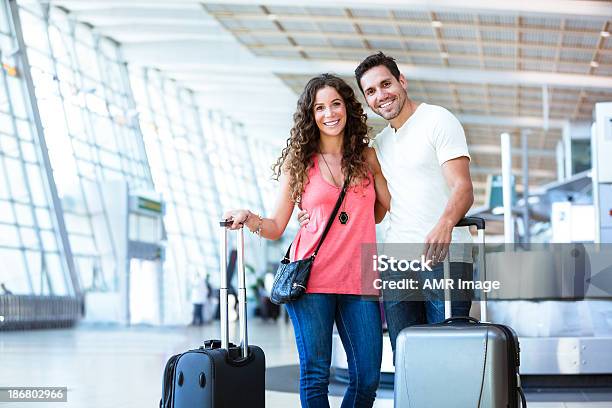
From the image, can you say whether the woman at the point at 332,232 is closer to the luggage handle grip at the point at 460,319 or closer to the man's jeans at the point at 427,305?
the man's jeans at the point at 427,305

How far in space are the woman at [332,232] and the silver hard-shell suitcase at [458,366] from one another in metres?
0.42

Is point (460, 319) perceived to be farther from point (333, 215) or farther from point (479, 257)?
point (333, 215)

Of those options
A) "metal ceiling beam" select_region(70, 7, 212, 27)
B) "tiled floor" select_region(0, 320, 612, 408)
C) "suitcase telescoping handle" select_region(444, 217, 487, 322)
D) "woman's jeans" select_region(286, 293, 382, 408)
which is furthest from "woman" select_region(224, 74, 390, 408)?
"metal ceiling beam" select_region(70, 7, 212, 27)

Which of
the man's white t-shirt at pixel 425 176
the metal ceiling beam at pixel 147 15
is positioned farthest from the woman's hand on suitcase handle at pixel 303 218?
the metal ceiling beam at pixel 147 15

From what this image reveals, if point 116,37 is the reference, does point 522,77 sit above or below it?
below

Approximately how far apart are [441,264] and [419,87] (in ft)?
77.3

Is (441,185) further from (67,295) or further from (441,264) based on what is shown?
(67,295)

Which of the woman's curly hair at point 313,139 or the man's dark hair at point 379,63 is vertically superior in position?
the man's dark hair at point 379,63

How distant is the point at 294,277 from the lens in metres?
3.27

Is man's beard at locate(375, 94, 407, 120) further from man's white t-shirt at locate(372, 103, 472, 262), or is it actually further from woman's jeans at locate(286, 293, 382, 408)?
woman's jeans at locate(286, 293, 382, 408)

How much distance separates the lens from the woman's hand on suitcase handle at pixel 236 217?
10.5 feet

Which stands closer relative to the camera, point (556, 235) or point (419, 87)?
point (556, 235)

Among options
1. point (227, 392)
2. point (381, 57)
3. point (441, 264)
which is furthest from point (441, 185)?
point (227, 392)

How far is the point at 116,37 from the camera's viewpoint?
1040 inches
